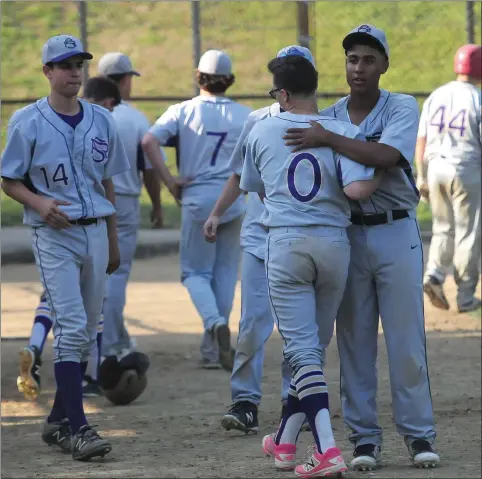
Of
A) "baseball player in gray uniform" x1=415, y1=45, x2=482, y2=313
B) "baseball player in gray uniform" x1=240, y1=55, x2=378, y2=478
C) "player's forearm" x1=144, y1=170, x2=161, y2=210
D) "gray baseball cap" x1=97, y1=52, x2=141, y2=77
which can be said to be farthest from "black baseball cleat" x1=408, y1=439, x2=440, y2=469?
"baseball player in gray uniform" x1=415, y1=45, x2=482, y2=313

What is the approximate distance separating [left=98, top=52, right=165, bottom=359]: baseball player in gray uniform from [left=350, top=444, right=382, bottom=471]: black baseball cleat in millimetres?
3050

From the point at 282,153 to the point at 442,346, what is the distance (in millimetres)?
4447

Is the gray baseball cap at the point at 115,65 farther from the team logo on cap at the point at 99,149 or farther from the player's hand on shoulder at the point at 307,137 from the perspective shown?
the player's hand on shoulder at the point at 307,137

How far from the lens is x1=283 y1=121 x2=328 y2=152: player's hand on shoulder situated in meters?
5.85

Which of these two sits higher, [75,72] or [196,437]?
[75,72]

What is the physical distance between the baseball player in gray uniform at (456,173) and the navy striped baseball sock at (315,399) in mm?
5500

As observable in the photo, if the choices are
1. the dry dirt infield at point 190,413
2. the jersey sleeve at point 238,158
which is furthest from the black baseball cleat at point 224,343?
the jersey sleeve at point 238,158

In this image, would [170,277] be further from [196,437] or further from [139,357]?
[196,437]

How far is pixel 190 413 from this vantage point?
789 cm

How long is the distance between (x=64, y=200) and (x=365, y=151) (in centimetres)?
159

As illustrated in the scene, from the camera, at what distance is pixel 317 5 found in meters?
21.0

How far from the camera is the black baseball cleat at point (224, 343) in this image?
879cm

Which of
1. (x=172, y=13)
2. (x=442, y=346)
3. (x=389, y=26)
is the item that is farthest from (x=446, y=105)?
(x=172, y=13)

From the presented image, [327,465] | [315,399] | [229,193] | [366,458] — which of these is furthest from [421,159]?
[327,465]
